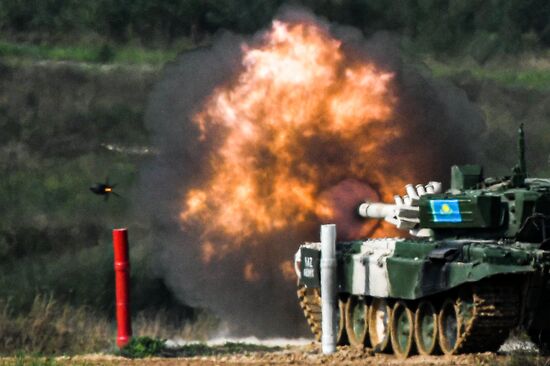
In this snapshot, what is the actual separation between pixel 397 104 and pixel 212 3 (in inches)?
433

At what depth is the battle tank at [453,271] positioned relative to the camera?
34.9m

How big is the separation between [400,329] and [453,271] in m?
3.07

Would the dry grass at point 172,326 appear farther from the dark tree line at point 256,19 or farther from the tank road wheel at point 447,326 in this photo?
the tank road wheel at point 447,326

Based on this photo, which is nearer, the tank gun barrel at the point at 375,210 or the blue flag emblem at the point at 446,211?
the blue flag emblem at the point at 446,211

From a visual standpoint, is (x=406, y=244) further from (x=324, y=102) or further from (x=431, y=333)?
(x=324, y=102)

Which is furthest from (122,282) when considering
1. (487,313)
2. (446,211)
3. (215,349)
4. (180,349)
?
(487,313)

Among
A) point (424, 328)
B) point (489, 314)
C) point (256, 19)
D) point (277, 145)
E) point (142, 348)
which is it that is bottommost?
point (142, 348)

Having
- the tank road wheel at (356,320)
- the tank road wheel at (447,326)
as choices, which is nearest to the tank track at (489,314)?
the tank road wheel at (447,326)

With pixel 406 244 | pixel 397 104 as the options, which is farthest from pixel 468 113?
pixel 406 244

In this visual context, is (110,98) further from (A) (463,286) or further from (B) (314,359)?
(A) (463,286)

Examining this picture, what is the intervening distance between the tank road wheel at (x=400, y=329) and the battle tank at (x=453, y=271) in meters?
0.02

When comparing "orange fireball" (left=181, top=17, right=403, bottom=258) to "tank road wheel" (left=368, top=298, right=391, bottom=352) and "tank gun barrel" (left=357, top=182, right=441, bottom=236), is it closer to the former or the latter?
"tank gun barrel" (left=357, top=182, right=441, bottom=236)

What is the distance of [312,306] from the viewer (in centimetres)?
4184

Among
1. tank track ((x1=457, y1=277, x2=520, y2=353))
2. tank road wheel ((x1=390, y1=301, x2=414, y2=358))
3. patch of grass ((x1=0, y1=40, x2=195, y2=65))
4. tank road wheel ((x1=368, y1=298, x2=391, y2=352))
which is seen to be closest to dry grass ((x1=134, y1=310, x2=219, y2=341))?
patch of grass ((x1=0, y1=40, x2=195, y2=65))
